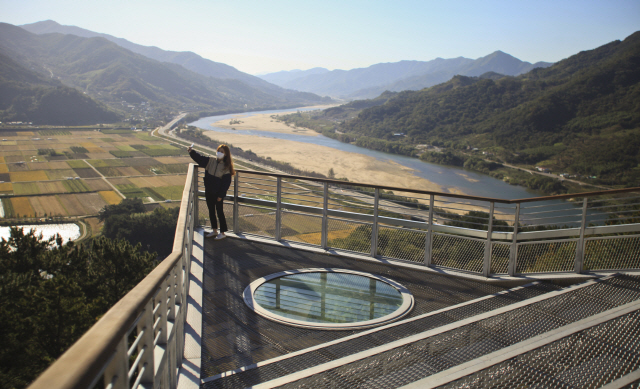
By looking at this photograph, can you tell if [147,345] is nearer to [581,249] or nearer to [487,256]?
[487,256]

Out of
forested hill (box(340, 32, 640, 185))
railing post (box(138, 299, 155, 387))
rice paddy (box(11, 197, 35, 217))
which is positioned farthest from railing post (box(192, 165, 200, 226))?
forested hill (box(340, 32, 640, 185))

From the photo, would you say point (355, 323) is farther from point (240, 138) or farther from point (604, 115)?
point (240, 138)

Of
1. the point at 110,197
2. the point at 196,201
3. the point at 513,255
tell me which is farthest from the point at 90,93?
the point at 513,255

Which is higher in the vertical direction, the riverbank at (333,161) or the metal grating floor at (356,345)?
the metal grating floor at (356,345)

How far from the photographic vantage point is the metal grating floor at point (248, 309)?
127 inches

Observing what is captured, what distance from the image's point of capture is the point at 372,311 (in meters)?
3.96

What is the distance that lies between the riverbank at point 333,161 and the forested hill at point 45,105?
1591 inches

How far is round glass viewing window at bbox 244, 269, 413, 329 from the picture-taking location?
12.4 ft

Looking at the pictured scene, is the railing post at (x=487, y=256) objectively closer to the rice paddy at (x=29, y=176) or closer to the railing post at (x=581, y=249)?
the railing post at (x=581, y=249)

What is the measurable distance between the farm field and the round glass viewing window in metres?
49.2

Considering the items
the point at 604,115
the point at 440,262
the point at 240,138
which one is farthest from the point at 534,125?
the point at 440,262

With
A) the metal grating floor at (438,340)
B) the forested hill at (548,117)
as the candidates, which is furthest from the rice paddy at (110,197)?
the forested hill at (548,117)

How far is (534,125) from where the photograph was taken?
3022 inches

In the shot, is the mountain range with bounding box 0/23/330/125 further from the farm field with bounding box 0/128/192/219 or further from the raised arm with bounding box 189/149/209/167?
the raised arm with bounding box 189/149/209/167
